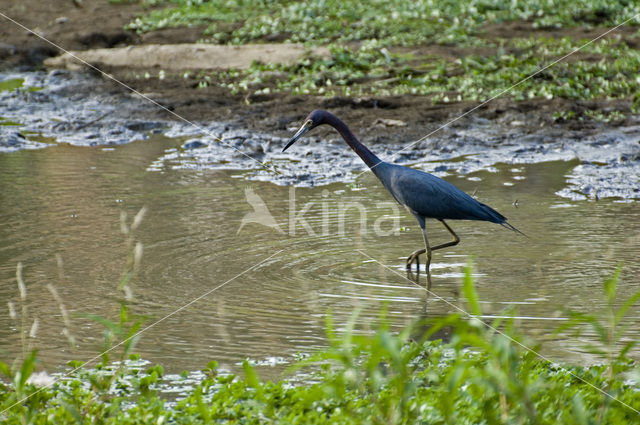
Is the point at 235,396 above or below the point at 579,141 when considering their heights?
below

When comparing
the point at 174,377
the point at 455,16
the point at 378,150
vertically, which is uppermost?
the point at 455,16

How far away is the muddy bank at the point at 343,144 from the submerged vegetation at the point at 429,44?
86cm

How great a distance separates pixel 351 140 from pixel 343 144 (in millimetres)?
3559

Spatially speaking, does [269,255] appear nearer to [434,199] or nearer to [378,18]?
[434,199]

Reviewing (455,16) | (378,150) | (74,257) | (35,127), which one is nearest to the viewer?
(74,257)

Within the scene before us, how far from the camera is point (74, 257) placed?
23.5 ft

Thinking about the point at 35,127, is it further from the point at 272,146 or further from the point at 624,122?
the point at 624,122

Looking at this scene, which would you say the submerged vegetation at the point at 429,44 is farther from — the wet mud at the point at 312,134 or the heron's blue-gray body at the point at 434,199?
the heron's blue-gray body at the point at 434,199

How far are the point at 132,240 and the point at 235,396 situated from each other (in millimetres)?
3829

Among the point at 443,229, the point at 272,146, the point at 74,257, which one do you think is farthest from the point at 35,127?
the point at 443,229

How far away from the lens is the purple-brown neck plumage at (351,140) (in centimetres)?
758

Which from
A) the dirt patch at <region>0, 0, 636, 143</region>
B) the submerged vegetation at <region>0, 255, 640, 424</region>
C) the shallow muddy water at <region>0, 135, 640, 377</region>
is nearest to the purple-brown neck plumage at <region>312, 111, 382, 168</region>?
the shallow muddy water at <region>0, 135, 640, 377</region>

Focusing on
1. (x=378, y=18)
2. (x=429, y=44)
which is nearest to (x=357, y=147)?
(x=429, y=44)

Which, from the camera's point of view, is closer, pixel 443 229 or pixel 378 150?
pixel 443 229
